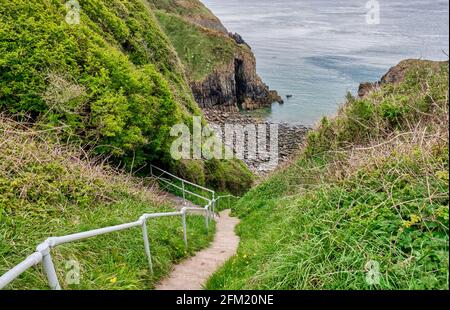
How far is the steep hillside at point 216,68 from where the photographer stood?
71.5 meters

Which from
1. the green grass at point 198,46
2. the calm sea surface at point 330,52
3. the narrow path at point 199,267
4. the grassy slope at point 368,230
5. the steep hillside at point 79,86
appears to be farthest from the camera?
the green grass at point 198,46

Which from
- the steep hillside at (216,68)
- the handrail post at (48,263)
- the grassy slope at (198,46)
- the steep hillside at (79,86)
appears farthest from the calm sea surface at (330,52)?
the handrail post at (48,263)

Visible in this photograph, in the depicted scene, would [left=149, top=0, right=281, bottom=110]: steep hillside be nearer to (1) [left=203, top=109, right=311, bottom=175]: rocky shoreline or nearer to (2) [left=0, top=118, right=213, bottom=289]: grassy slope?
(1) [left=203, top=109, right=311, bottom=175]: rocky shoreline

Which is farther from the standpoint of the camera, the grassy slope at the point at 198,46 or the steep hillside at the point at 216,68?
the grassy slope at the point at 198,46

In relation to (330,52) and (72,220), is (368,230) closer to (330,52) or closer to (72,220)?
(72,220)

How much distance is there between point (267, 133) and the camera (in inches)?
2151

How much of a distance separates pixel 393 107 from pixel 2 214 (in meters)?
9.21

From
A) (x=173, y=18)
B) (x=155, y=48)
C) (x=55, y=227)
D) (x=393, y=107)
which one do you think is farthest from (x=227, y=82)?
(x=55, y=227)

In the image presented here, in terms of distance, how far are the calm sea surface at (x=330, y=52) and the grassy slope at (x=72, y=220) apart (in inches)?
963

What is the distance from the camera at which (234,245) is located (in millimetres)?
8453

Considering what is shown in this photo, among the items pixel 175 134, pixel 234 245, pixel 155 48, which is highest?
pixel 155 48

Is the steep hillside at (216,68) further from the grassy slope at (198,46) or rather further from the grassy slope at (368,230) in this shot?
the grassy slope at (368,230)

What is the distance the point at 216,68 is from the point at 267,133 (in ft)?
84.5
